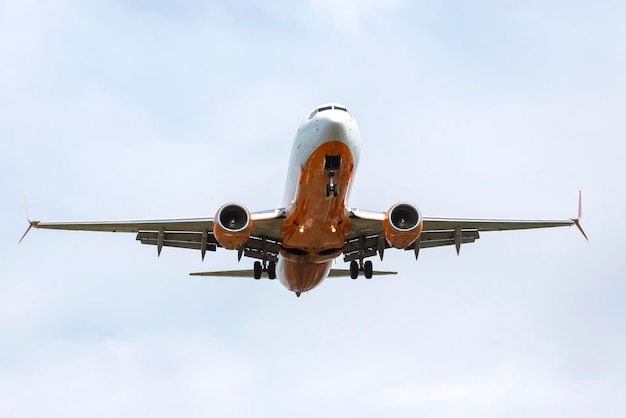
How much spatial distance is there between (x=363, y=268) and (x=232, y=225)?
7639 millimetres

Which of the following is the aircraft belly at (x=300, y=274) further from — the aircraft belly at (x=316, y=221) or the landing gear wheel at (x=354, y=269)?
the landing gear wheel at (x=354, y=269)

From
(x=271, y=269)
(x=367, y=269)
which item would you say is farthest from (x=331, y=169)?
(x=271, y=269)

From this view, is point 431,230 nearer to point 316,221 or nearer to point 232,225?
point 316,221

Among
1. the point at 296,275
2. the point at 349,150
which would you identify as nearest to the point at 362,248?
the point at 296,275

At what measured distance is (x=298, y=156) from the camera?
2819 cm

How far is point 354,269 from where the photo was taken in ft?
113

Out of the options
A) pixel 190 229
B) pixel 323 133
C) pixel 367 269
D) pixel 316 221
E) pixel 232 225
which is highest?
pixel 323 133

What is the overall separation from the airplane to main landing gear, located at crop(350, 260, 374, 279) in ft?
0.10

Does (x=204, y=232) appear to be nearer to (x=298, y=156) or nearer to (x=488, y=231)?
(x=298, y=156)

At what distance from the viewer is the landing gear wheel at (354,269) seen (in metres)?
34.5

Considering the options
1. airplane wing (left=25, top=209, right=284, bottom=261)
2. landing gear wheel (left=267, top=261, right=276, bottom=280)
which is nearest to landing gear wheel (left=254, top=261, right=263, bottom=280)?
landing gear wheel (left=267, top=261, right=276, bottom=280)

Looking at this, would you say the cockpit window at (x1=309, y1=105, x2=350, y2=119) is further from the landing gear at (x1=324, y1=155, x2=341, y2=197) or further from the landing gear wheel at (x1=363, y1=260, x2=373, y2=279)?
the landing gear wheel at (x1=363, y1=260, x2=373, y2=279)

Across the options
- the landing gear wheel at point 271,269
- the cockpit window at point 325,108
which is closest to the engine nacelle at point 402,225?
the cockpit window at point 325,108

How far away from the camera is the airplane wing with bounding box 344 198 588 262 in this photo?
30.5 metres
